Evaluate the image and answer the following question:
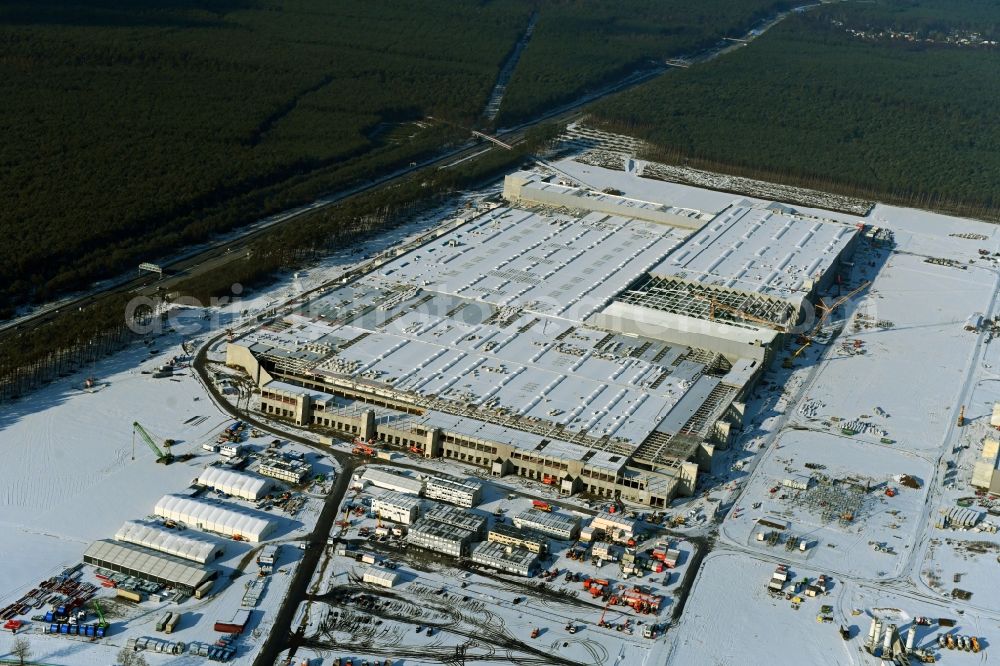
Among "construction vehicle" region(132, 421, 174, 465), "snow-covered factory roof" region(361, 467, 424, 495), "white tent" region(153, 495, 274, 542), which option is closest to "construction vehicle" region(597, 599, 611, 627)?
"snow-covered factory roof" region(361, 467, 424, 495)

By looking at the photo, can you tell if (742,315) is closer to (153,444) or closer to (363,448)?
(363,448)

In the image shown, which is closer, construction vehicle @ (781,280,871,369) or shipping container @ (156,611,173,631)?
shipping container @ (156,611,173,631)

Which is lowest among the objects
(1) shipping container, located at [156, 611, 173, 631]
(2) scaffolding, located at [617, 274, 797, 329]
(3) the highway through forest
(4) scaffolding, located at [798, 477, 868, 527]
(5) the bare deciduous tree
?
(5) the bare deciduous tree

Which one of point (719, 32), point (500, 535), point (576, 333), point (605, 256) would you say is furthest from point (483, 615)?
point (719, 32)

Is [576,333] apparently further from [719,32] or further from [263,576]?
[719,32]

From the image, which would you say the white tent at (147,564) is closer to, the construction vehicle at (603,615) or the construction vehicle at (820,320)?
the construction vehicle at (603,615)

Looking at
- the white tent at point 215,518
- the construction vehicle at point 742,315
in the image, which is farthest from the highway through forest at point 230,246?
the construction vehicle at point 742,315

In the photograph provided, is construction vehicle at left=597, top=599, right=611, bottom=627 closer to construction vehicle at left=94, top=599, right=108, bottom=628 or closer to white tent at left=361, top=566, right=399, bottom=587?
white tent at left=361, top=566, right=399, bottom=587
